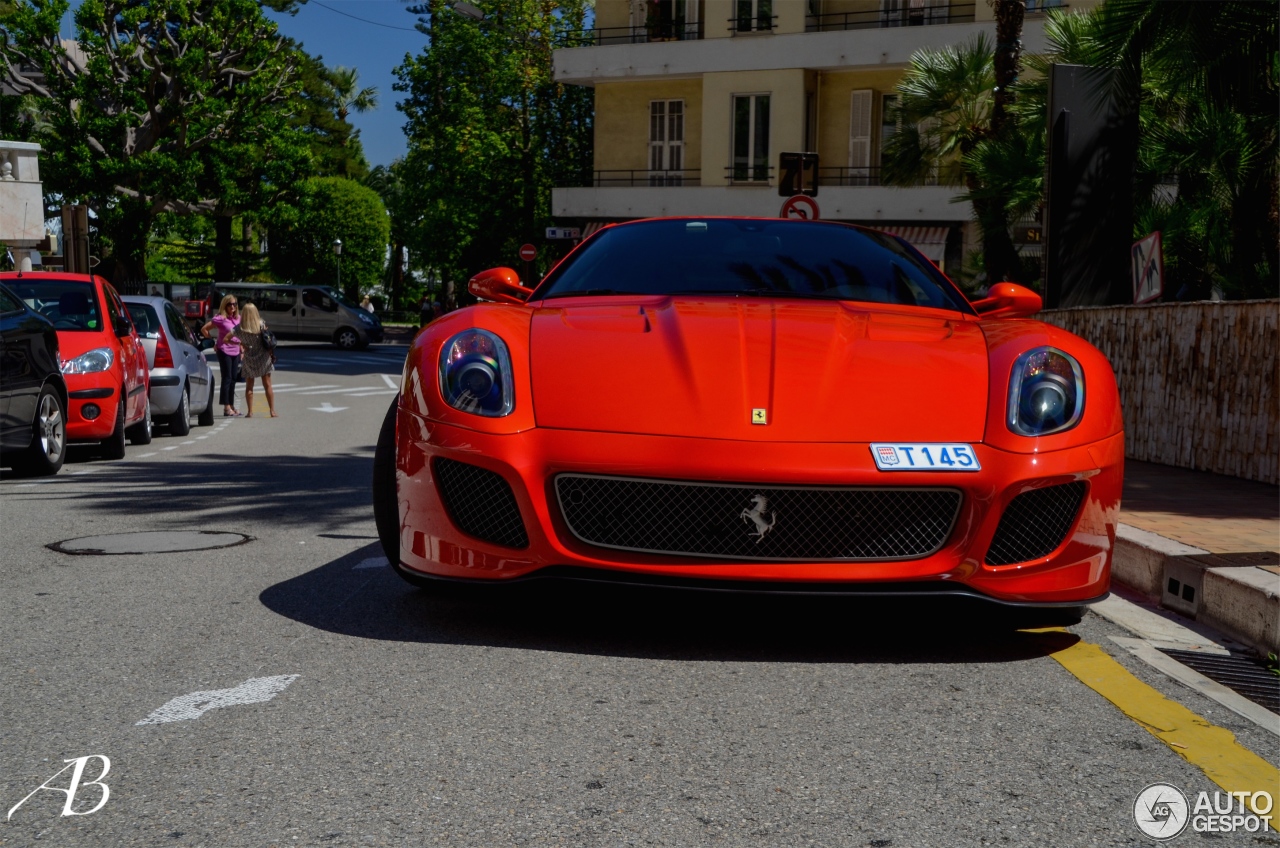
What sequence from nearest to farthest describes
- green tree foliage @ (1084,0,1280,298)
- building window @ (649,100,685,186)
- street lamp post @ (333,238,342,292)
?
green tree foliage @ (1084,0,1280,298) < building window @ (649,100,685,186) < street lamp post @ (333,238,342,292)

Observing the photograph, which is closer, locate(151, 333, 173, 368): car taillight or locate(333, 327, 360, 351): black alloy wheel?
locate(151, 333, 173, 368): car taillight

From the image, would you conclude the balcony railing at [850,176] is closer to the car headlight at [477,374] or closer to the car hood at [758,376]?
the car hood at [758,376]

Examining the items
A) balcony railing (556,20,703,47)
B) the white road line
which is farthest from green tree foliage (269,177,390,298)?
the white road line

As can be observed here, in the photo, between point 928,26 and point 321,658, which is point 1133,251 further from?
point 928,26

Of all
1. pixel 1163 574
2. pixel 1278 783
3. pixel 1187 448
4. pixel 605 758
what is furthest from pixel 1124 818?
pixel 1187 448

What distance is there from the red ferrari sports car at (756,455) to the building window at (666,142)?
34935 millimetres

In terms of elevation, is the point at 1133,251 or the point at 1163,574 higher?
the point at 1133,251

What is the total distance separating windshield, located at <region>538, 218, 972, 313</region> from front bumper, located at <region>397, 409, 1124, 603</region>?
124 cm

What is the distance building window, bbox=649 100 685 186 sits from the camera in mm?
39438

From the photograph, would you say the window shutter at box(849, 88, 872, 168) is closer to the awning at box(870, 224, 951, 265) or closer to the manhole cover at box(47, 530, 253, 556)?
the awning at box(870, 224, 951, 265)

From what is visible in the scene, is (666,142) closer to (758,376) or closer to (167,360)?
(167,360)

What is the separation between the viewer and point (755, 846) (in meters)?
2.84

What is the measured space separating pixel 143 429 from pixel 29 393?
3.47 meters

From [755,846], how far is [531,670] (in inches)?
57.5
